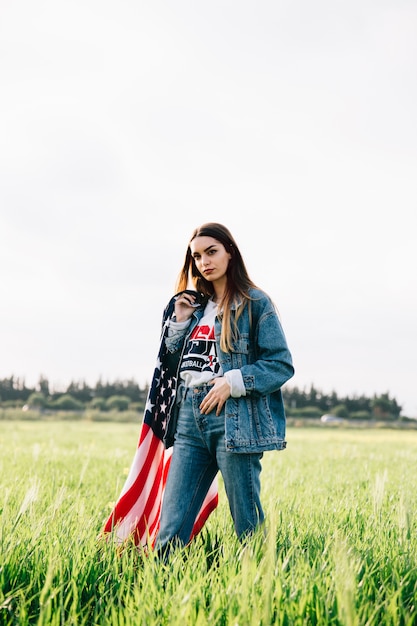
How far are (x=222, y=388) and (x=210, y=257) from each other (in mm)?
725

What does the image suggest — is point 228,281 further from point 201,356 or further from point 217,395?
point 217,395

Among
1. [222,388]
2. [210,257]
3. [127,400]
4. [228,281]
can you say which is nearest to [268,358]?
Answer: [222,388]

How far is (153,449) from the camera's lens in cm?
327

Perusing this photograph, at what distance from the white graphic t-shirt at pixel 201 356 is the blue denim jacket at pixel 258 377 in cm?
10

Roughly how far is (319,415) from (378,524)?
7342 cm

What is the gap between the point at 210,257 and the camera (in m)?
3.04

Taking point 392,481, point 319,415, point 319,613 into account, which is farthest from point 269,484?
point 319,415

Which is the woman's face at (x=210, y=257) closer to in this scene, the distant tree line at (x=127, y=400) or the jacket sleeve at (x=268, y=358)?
the jacket sleeve at (x=268, y=358)

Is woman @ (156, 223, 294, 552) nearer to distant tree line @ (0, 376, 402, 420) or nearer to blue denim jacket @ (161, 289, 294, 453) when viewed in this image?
blue denim jacket @ (161, 289, 294, 453)

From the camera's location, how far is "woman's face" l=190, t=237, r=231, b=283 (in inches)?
120

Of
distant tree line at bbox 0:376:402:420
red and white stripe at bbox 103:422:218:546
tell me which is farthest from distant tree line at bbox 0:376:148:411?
red and white stripe at bbox 103:422:218:546

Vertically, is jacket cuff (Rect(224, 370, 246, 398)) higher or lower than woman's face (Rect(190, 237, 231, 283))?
lower

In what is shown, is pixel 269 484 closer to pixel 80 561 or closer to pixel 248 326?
pixel 248 326

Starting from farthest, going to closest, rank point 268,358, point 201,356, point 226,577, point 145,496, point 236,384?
point 145,496 → point 201,356 → point 268,358 → point 236,384 → point 226,577
